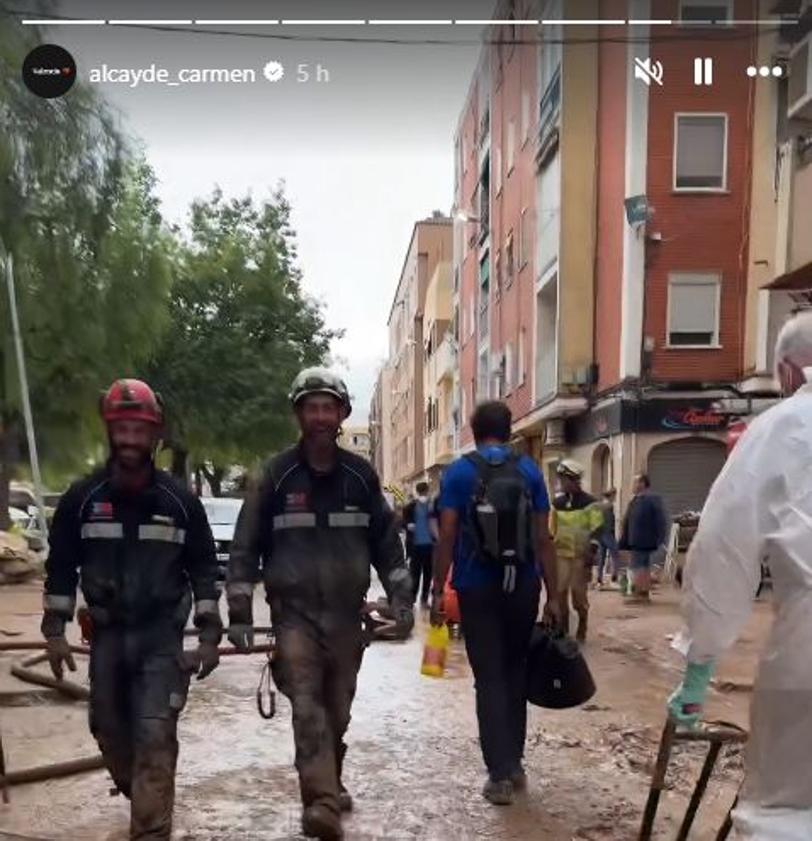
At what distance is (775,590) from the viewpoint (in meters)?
2.47

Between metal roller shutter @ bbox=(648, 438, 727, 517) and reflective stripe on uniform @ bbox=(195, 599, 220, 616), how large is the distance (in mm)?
17006

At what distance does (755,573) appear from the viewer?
2402 mm

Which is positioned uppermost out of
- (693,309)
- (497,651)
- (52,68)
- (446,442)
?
(52,68)

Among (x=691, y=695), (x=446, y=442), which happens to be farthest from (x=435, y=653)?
(x=446, y=442)

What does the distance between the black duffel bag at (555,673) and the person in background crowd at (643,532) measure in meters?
8.69

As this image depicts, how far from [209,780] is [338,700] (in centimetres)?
120

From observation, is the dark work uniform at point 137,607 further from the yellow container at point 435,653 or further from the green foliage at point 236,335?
the green foliage at point 236,335

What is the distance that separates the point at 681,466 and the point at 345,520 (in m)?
16.9

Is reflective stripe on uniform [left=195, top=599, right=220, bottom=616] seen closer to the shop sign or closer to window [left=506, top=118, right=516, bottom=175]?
the shop sign

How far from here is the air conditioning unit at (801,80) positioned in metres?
14.4

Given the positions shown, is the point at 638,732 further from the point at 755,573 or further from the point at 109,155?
the point at 109,155

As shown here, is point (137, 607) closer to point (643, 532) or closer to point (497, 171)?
point (643, 532)

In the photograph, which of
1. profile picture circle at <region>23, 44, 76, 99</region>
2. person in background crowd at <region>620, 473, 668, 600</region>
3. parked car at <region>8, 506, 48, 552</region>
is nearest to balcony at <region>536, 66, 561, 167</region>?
person in background crowd at <region>620, 473, 668, 600</region>

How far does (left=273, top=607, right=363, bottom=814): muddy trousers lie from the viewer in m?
4.00
